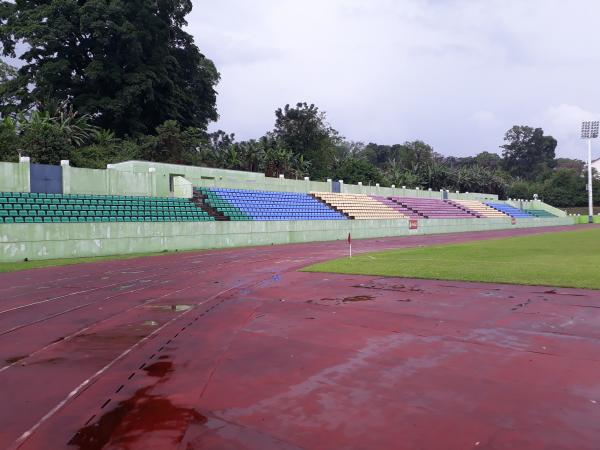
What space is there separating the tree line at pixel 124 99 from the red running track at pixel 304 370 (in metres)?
28.8

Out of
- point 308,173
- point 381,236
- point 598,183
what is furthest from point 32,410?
point 598,183

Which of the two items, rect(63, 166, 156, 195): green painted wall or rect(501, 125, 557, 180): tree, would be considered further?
rect(501, 125, 557, 180): tree

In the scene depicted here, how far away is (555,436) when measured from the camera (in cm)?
400

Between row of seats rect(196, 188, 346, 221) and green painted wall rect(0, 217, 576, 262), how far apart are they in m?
1.43

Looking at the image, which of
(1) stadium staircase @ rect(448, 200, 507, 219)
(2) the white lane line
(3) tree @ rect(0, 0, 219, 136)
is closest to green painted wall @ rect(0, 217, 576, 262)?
(2) the white lane line

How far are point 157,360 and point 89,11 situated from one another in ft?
169

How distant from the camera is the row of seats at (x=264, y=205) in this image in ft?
106

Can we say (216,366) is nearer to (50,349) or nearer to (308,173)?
(50,349)

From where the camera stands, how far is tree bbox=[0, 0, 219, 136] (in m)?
48.3

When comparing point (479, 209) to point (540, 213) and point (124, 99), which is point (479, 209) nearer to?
point (540, 213)

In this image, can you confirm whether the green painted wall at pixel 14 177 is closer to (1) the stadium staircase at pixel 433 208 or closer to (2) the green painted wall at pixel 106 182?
(2) the green painted wall at pixel 106 182

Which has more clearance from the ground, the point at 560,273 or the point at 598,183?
the point at 598,183

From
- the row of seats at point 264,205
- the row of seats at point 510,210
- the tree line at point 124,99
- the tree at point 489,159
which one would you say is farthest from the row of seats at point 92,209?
the tree at point 489,159

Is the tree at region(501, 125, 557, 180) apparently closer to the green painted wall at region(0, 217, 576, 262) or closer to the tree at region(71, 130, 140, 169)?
the green painted wall at region(0, 217, 576, 262)
